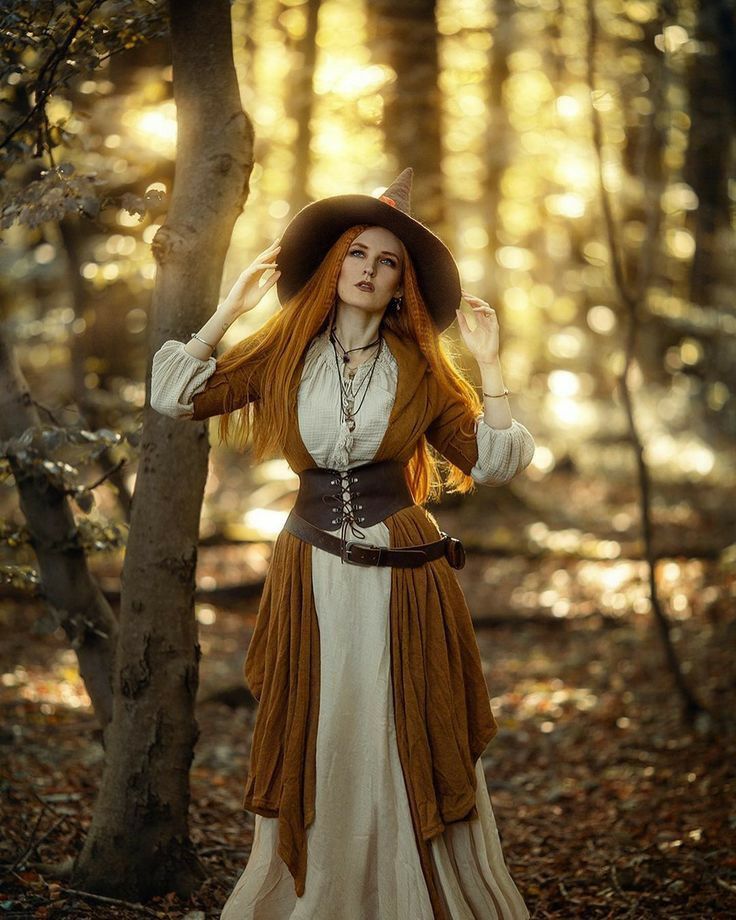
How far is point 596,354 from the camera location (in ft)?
52.2

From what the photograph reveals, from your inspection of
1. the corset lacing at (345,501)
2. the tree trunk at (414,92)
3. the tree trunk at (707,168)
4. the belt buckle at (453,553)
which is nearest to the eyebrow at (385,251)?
the corset lacing at (345,501)

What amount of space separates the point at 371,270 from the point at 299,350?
32 centimetres

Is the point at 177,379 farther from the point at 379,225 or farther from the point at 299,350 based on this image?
the point at 379,225

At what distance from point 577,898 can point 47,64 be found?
3439 mm

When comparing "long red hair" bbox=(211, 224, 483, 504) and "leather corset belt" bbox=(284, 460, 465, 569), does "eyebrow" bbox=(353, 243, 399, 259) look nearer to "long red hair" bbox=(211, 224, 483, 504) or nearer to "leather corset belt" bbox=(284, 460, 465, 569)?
"long red hair" bbox=(211, 224, 483, 504)

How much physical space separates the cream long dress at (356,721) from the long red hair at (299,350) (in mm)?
89

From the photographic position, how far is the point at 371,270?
117 inches

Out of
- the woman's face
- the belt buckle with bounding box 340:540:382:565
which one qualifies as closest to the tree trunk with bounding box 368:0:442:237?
the woman's face

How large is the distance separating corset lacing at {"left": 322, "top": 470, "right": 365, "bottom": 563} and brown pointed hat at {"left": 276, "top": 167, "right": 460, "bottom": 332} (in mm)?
597

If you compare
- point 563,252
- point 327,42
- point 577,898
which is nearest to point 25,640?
point 577,898

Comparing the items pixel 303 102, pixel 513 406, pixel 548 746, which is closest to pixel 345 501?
pixel 548 746

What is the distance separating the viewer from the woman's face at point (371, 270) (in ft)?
9.80

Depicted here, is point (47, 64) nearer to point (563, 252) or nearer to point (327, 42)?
point (327, 42)

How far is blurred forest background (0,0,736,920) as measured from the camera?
3.62 meters
